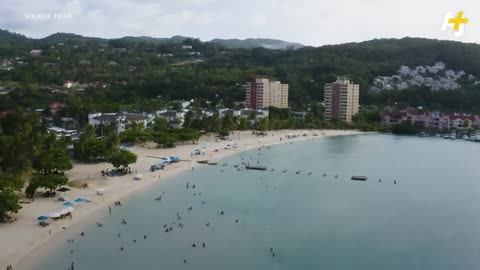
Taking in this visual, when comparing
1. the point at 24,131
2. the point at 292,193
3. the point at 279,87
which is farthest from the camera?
the point at 279,87

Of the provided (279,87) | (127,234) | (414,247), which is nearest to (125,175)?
(127,234)

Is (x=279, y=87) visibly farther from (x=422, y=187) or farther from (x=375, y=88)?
(x=422, y=187)

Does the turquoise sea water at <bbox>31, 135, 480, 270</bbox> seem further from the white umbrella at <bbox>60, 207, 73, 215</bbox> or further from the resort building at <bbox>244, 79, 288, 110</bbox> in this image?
the resort building at <bbox>244, 79, 288, 110</bbox>

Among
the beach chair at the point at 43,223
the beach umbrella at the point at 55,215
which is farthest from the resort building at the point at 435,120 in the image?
the beach chair at the point at 43,223

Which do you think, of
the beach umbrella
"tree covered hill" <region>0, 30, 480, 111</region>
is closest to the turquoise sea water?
the beach umbrella

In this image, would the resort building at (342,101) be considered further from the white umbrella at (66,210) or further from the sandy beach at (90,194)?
the white umbrella at (66,210)

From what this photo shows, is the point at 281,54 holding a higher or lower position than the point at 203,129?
higher

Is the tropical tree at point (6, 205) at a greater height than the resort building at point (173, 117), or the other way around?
the resort building at point (173, 117)
